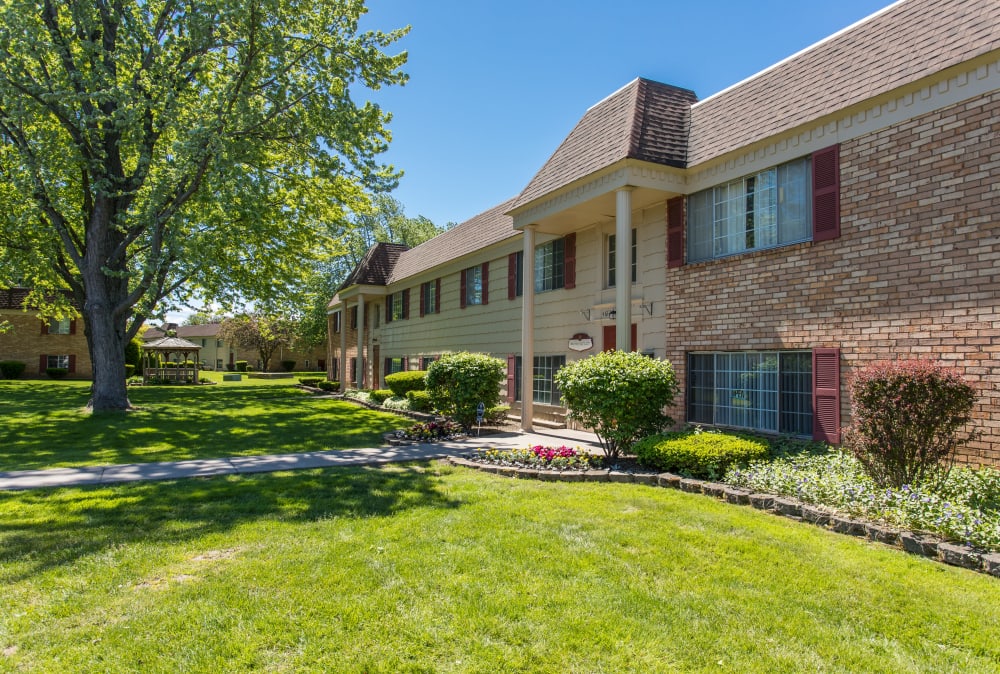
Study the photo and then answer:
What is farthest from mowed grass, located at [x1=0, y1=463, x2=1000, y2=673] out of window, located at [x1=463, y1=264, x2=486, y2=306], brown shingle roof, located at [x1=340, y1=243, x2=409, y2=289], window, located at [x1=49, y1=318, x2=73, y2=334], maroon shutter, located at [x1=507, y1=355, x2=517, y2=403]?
window, located at [x1=49, y1=318, x2=73, y2=334]

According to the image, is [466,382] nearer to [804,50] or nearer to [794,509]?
[794,509]

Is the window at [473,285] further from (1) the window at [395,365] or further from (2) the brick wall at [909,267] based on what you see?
(2) the brick wall at [909,267]

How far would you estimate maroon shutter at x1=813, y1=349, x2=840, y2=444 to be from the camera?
25.3 ft

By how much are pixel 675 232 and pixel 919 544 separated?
690cm

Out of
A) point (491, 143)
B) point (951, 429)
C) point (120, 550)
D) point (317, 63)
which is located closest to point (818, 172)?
point (951, 429)

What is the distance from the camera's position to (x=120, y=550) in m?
4.77

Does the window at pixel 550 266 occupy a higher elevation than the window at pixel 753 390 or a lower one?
higher

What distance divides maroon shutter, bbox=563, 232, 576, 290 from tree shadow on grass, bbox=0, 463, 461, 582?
6.88 metres

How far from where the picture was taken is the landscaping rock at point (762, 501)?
612cm

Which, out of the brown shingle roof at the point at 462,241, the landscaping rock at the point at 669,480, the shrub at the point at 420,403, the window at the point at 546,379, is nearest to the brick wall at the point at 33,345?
the brown shingle roof at the point at 462,241

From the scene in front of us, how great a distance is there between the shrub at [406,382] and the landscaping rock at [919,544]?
15.0 m

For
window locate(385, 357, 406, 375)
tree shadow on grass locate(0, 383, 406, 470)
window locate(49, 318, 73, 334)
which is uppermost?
window locate(49, 318, 73, 334)

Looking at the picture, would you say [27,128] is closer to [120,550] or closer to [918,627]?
[120,550]

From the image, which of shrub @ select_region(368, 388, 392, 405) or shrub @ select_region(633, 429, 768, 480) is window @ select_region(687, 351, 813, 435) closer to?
shrub @ select_region(633, 429, 768, 480)
